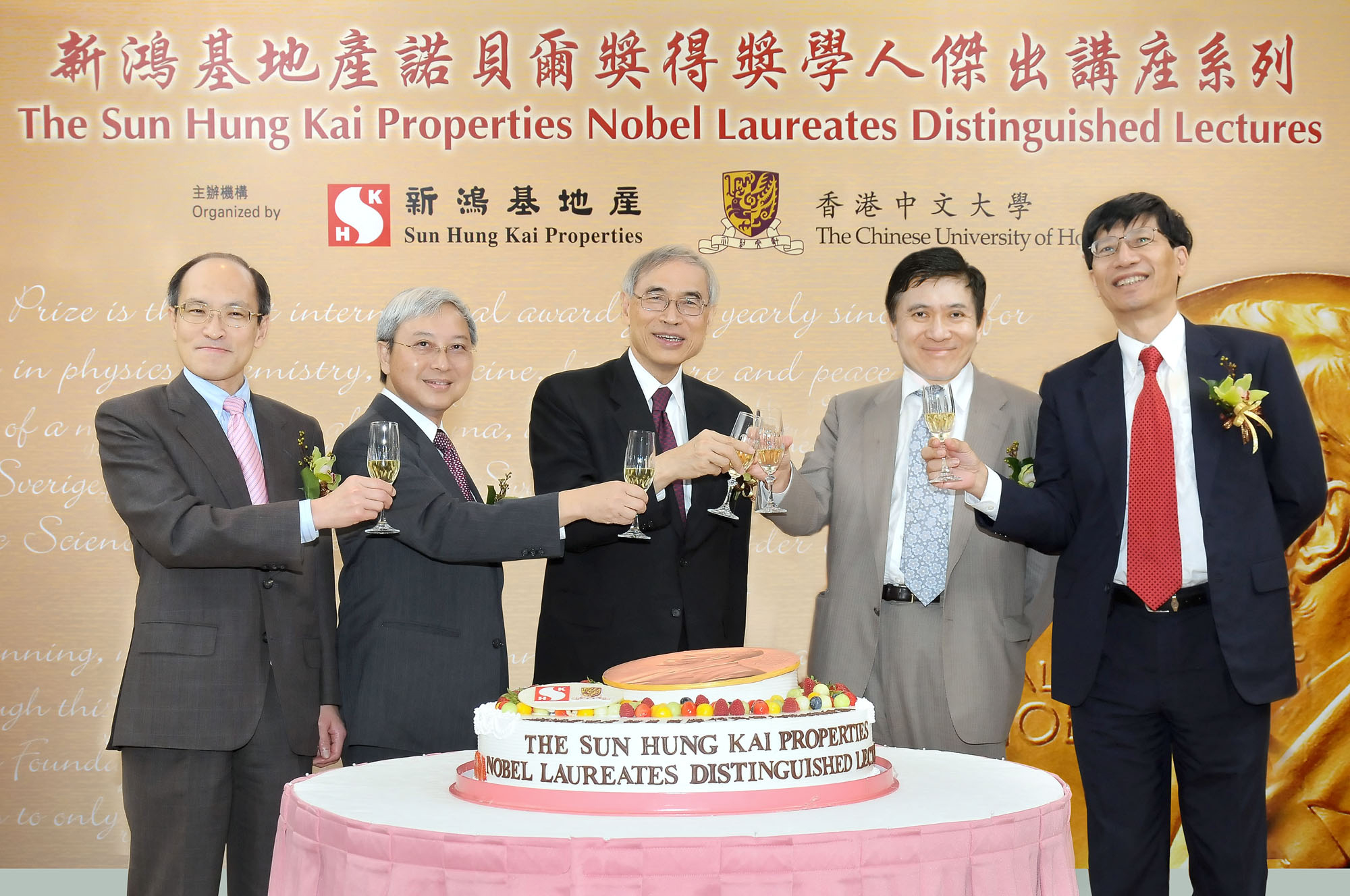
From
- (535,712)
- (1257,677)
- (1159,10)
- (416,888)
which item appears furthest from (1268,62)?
(416,888)

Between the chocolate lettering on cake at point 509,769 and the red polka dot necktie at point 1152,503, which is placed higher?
the red polka dot necktie at point 1152,503

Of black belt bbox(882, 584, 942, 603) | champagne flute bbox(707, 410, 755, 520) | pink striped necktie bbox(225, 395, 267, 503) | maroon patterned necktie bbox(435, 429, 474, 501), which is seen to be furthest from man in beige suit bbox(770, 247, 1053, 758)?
pink striped necktie bbox(225, 395, 267, 503)

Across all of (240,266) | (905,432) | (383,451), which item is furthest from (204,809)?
(905,432)

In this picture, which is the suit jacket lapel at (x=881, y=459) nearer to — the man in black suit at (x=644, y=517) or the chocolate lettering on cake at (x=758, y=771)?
the man in black suit at (x=644, y=517)

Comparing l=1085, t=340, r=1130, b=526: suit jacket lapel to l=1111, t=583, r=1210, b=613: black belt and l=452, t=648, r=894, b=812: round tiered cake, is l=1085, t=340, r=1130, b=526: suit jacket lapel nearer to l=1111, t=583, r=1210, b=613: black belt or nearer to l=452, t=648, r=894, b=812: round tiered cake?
l=1111, t=583, r=1210, b=613: black belt

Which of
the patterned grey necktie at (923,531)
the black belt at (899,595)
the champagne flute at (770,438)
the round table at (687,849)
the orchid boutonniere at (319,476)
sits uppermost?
the champagne flute at (770,438)

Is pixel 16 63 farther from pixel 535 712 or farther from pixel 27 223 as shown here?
pixel 535 712

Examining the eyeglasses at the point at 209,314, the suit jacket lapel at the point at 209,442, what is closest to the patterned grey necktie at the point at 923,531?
the suit jacket lapel at the point at 209,442

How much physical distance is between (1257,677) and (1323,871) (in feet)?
Answer: 8.72

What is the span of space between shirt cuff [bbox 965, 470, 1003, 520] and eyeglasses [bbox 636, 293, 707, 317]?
1.06m

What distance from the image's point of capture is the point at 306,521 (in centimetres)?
319

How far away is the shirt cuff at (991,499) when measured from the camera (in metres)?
3.40

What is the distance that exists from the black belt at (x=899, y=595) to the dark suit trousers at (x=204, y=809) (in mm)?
1731

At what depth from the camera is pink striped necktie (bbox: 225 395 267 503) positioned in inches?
135
